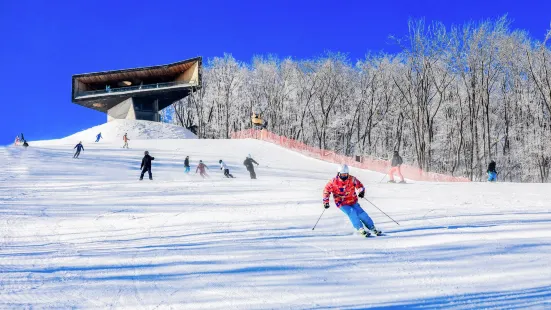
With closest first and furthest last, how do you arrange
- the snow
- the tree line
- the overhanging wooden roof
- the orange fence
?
the snow → the orange fence → the tree line → the overhanging wooden roof

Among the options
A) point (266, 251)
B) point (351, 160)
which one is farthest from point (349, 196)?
point (351, 160)

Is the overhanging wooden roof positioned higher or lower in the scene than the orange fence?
higher

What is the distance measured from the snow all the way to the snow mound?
34065 mm

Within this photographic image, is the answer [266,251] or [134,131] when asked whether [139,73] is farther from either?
[266,251]

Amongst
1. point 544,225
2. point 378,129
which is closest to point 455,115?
point 378,129

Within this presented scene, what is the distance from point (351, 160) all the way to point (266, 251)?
2526cm

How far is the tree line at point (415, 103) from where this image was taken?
37.2 metres

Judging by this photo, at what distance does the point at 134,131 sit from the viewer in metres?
48.7

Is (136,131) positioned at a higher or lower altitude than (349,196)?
higher

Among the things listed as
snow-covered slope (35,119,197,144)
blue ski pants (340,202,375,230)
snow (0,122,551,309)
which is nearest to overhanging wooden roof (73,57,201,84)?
snow-covered slope (35,119,197,144)

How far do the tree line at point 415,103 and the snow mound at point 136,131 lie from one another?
7574 mm

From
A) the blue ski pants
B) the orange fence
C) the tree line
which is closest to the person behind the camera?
the blue ski pants

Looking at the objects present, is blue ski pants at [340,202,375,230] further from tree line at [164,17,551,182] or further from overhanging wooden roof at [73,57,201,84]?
overhanging wooden roof at [73,57,201,84]

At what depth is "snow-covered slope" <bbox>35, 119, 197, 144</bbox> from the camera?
48094 millimetres
